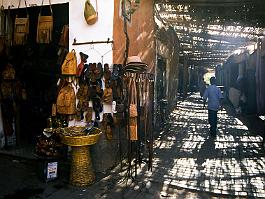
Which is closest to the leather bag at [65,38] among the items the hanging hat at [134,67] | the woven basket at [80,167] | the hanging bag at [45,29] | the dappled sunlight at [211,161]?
the hanging bag at [45,29]

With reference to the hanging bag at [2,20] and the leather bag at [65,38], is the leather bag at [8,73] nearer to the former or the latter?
the hanging bag at [2,20]

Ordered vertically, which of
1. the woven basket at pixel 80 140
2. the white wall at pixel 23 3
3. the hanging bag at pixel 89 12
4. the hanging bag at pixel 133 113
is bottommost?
the woven basket at pixel 80 140

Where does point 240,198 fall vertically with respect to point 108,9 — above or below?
below

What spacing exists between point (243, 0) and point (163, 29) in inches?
145

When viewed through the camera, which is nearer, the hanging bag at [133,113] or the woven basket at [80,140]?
the woven basket at [80,140]

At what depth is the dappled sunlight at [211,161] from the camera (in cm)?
547

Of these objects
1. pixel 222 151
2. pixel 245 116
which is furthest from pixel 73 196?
pixel 245 116

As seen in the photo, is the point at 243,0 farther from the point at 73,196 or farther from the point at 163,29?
the point at 73,196

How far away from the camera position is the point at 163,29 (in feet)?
35.6

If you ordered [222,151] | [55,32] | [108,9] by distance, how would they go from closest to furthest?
[108,9], [55,32], [222,151]

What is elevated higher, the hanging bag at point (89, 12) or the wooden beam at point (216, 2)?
the wooden beam at point (216, 2)

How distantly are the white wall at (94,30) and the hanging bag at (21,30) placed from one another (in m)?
1.17

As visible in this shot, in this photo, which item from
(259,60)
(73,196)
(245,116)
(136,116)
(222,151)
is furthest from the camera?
(245,116)

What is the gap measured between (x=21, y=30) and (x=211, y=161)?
17.4ft
